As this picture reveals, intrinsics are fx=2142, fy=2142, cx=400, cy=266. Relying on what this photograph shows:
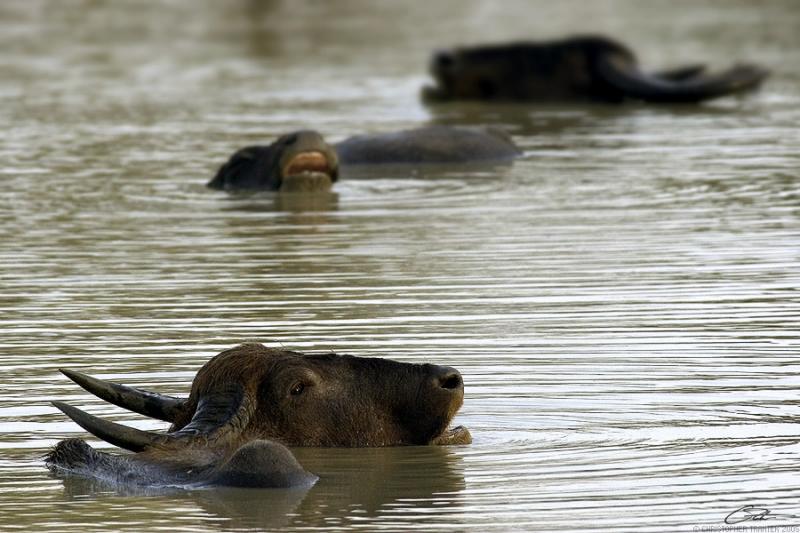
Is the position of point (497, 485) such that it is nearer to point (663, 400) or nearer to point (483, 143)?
point (663, 400)

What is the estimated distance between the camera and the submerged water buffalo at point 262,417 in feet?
25.5

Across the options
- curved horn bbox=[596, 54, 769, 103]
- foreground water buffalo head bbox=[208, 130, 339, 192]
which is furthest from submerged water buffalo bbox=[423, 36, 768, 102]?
foreground water buffalo head bbox=[208, 130, 339, 192]

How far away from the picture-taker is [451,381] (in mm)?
8320

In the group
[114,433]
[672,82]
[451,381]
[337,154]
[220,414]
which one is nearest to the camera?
[114,433]

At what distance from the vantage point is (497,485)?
786 centimetres

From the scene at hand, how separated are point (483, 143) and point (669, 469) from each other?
11879mm

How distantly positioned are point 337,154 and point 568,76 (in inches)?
276

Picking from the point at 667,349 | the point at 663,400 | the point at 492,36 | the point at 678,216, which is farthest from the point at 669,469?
the point at 492,36

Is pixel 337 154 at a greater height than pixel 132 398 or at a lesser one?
lesser
